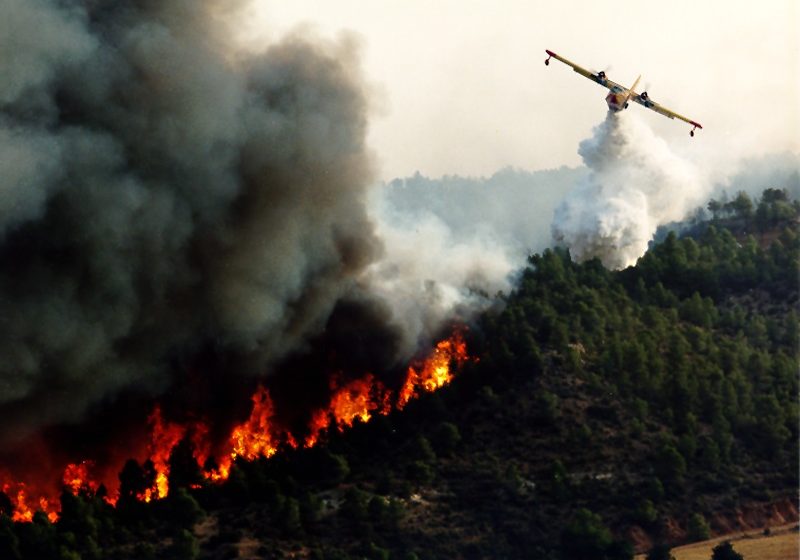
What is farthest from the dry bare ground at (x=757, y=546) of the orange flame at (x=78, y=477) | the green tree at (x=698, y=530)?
the orange flame at (x=78, y=477)

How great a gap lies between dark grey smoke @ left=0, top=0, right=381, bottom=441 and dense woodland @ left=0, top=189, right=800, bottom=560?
8.12 metres

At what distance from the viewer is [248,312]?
10850 centimetres

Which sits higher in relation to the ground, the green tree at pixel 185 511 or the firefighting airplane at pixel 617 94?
the firefighting airplane at pixel 617 94

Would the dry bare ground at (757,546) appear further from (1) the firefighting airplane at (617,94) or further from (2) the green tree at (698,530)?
(1) the firefighting airplane at (617,94)

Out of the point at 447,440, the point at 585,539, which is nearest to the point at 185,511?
the point at 447,440

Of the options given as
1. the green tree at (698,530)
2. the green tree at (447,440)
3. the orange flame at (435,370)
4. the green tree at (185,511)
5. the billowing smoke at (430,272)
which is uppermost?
the billowing smoke at (430,272)

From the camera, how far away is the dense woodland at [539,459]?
325 ft

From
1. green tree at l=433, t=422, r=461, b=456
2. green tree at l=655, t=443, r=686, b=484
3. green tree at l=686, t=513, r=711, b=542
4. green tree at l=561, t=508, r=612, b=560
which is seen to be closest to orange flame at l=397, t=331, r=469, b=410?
green tree at l=433, t=422, r=461, b=456

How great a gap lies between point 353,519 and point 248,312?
54.1 ft

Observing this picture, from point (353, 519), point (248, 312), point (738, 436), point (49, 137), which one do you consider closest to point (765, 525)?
point (738, 436)

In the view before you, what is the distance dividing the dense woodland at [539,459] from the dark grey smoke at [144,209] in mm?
8122

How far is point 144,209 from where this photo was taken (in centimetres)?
10344

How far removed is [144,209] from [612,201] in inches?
1766

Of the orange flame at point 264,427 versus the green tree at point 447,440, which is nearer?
the orange flame at point 264,427
